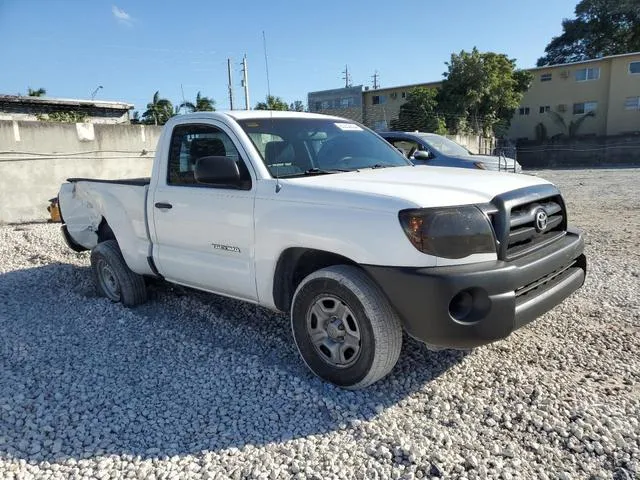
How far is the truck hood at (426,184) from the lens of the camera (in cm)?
276

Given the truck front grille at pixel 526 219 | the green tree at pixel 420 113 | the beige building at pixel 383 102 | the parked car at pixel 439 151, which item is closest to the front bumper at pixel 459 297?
the truck front grille at pixel 526 219

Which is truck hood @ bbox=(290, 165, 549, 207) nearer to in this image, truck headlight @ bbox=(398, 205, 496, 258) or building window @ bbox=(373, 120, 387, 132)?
truck headlight @ bbox=(398, 205, 496, 258)

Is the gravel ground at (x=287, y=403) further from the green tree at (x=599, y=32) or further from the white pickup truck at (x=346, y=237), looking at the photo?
the green tree at (x=599, y=32)

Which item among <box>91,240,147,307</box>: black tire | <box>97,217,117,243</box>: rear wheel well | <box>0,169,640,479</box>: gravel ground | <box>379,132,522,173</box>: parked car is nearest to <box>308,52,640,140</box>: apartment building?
<box>379,132,522,173</box>: parked car

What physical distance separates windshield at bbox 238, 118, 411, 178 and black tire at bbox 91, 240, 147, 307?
2.15 metres

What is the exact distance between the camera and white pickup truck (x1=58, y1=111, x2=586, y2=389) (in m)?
2.64

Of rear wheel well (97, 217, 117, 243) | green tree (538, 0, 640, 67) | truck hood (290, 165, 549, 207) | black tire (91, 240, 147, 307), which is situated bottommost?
black tire (91, 240, 147, 307)

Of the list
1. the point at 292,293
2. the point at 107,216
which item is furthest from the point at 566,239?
the point at 107,216

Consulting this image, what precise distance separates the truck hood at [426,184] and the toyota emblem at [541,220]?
21cm

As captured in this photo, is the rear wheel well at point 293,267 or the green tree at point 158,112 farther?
the green tree at point 158,112

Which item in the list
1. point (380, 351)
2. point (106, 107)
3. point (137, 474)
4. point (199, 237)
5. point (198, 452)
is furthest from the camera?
point (106, 107)

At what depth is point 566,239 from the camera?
11.2 ft

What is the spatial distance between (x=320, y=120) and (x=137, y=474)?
305 centimetres

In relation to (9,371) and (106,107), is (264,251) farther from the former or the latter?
(106,107)
